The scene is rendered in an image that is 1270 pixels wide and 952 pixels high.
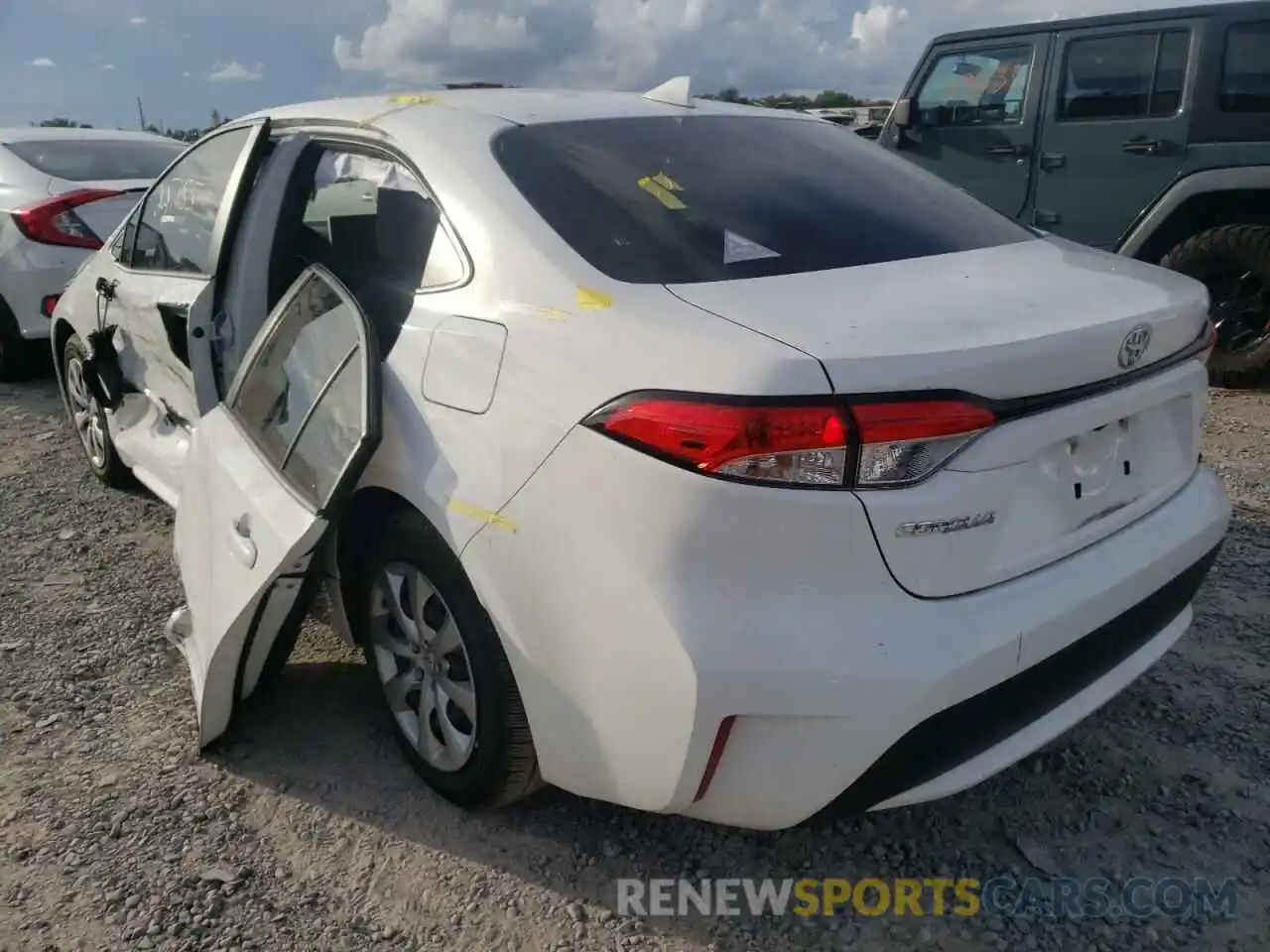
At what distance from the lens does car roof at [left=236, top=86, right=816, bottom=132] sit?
2699 mm

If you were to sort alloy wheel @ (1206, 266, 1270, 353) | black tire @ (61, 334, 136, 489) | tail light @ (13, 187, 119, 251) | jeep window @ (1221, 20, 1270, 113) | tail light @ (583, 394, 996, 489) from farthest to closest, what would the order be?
1. tail light @ (13, 187, 119, 251)
2. alloy wheel @ (1206, 266, 1270, 353)
3. jeep window @ (1221, 20, 1270, 113)
4. black tire @ (61, 334, 136, 489)
5. tail light @ (583, 394, 996, 489)

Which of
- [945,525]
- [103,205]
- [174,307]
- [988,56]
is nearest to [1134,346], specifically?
[945,525]

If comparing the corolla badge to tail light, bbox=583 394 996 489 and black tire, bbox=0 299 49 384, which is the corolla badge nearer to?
tail light, bbox=583 394 996 489

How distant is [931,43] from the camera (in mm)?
6805

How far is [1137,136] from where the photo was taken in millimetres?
5930

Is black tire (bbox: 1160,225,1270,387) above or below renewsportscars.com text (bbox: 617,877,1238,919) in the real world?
above

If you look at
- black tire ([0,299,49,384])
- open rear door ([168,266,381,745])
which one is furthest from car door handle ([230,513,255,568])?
black tire ([0,299,49,384])

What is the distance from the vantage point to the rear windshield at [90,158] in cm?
657

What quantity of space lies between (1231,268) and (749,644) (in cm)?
510

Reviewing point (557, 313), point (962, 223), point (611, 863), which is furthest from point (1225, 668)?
point (557, 313)

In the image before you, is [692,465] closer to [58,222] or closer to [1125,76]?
[1125,76]

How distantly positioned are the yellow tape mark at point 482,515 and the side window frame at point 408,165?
0.49 m

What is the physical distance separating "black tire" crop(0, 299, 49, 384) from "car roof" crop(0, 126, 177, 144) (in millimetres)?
1221

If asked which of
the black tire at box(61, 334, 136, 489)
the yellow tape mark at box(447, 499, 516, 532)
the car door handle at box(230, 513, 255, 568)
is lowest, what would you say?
the black tire at box(61, 334, 136, 489)
